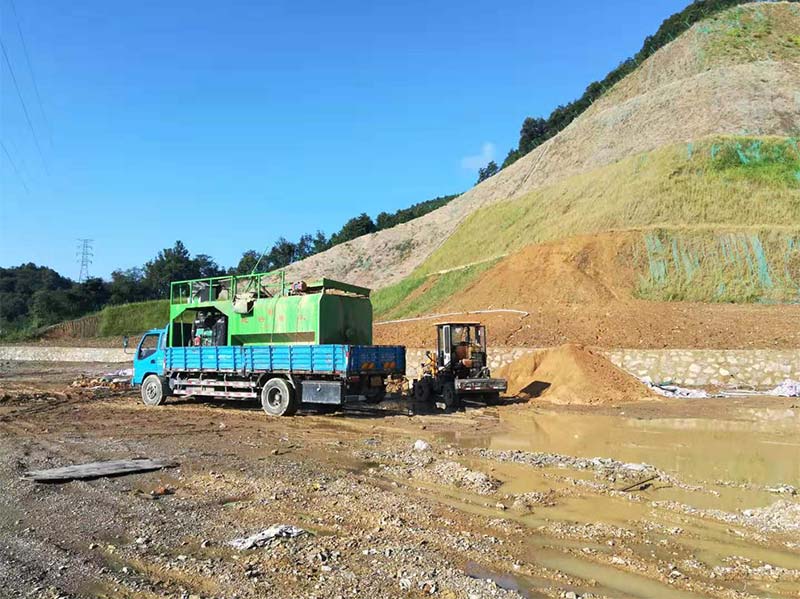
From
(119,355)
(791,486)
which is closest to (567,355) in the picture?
(791,486)

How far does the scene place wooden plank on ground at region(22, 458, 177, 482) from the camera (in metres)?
8.38

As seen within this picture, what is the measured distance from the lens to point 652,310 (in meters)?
26.4

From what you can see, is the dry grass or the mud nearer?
the mud

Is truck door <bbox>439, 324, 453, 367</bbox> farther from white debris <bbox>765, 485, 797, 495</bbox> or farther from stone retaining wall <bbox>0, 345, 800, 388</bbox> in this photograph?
white debris <bbox>765, 485, 797, 495</bbox>

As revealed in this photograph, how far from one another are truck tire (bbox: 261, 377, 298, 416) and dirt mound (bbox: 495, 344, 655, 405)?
8.00 metres

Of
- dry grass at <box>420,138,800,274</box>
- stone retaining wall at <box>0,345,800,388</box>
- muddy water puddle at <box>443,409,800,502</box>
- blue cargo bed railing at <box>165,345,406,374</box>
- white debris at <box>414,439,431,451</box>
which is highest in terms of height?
dry grass at <box>420,138,800,274</box>

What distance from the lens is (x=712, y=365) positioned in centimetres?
2014

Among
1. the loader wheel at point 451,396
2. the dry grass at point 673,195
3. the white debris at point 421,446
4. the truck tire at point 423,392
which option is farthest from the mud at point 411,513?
the dry grass at point 673,195

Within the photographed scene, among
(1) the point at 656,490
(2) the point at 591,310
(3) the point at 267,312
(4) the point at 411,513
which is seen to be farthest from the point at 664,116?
(4) the point at 411,513

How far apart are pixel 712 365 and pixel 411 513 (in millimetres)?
17043

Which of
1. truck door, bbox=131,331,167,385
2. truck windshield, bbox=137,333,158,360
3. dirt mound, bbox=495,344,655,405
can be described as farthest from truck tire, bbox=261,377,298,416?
dirt mound, bbox=495,344,655,405

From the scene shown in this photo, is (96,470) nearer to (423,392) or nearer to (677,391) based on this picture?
(423,392)

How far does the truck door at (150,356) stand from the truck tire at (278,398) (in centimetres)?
466

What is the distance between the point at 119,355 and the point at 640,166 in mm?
40265
